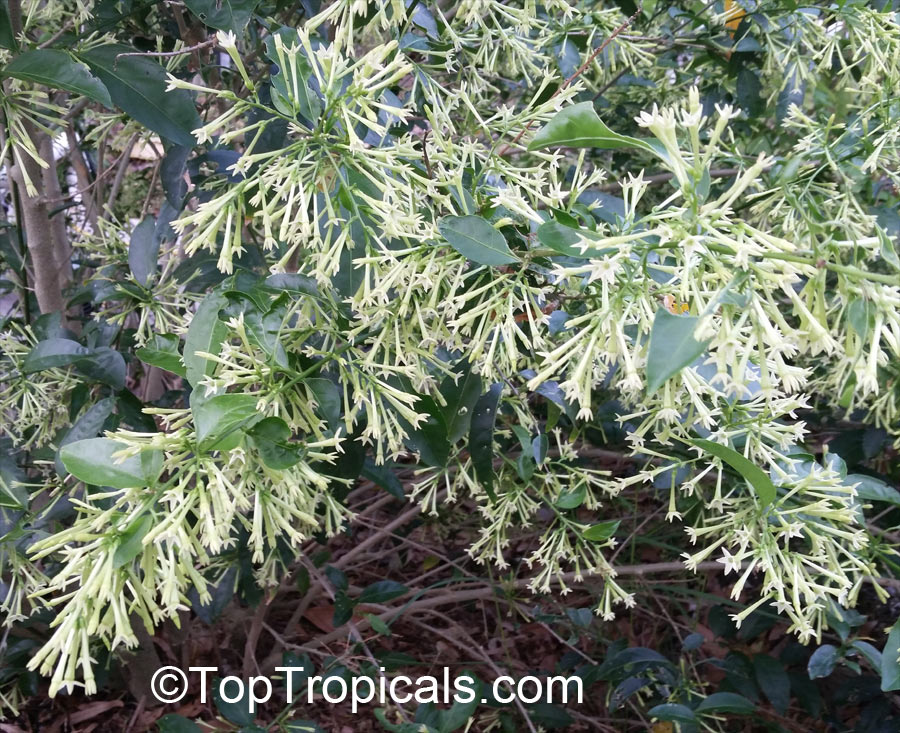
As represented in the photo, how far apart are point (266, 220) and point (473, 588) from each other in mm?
1422

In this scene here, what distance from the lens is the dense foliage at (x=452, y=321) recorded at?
0.63 metres

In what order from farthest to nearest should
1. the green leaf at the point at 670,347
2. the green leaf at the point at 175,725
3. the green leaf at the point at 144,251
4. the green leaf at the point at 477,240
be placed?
the green leaf at the point at 175,725
the green leaf at the point at 144,251
the green leaf at the point at 477,240
the green leaf at the point at 670,347

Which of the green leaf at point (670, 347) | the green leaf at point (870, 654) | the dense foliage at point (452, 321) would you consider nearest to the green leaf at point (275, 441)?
the dense foliage at point (452, 321)

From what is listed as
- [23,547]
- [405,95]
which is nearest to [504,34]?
[405,95]

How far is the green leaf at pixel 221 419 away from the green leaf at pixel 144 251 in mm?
582

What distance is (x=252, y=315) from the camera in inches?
31.6

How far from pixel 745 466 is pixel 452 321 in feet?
1.01

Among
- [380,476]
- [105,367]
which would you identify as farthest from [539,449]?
[105,367]

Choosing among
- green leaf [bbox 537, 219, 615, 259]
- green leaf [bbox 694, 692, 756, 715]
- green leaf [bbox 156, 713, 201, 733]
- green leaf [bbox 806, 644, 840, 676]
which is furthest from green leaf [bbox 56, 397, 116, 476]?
green leaf [bbox 806, 644, 840, 676]

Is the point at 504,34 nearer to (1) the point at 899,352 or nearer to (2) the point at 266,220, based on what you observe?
(2) the point at 266,220

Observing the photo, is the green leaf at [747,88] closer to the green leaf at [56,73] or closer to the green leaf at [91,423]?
the green leaf at [56,73]

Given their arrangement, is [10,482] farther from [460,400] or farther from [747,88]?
[747,88]

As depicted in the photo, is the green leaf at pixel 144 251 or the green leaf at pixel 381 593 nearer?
the green leaf at pixel 144 251

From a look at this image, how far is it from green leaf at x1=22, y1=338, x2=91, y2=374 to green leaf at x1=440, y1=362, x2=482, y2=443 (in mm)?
518
